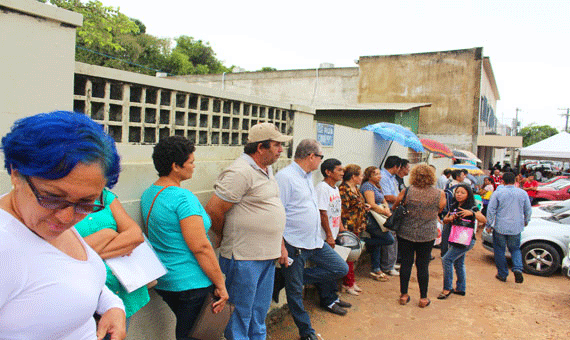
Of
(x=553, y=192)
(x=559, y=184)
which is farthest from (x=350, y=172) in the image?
(x=559, y=184)

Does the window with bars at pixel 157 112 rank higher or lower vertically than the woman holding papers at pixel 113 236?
higher

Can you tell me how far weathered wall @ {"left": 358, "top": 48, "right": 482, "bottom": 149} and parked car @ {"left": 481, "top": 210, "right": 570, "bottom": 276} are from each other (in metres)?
11.3

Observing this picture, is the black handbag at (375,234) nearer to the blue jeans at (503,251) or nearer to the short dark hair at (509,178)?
the blue jeans at (503,251)

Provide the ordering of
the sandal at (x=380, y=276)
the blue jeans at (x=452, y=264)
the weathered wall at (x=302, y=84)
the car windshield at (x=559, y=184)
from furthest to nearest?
1. the weathered wall at (x=302, y=84)
2. the car windshield at (x=559, y=184)
3. the sandal at (x=380, y=276)
4. the blue jeans at (x=452, y=264)

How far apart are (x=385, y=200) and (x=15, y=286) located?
5654mm

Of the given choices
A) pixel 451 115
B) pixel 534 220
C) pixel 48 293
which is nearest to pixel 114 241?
pixel 48 293

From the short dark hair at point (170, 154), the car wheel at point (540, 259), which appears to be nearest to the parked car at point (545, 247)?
the car wheel at point (540, 259)

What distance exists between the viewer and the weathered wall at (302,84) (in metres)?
20.5

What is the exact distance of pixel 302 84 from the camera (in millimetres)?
21484

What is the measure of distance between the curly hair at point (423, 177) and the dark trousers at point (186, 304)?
3.16m

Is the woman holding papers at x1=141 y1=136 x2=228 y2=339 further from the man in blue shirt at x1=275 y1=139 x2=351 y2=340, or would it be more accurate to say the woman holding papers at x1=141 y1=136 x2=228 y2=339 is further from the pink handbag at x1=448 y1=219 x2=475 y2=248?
the pink handbag at x1=448 y1=219 x2=475 y2=248

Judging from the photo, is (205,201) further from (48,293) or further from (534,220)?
(534,220)

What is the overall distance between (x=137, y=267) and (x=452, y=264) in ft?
15.3

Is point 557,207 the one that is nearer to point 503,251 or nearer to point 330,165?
point 503,251
